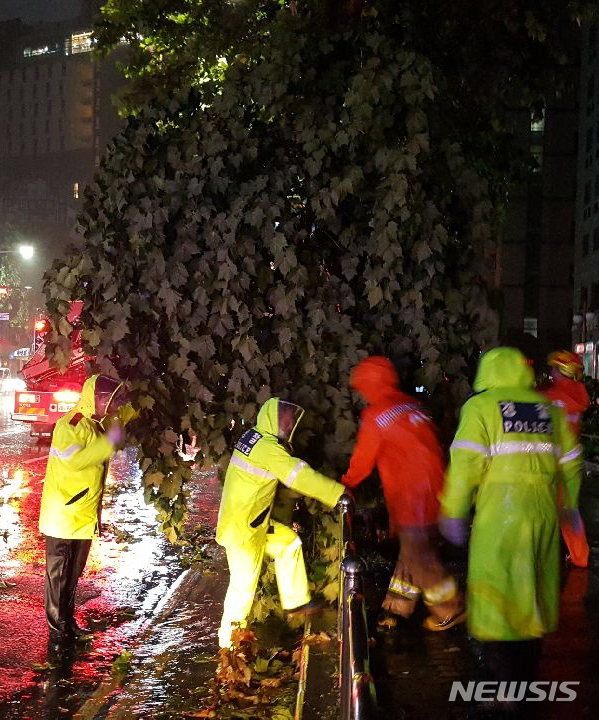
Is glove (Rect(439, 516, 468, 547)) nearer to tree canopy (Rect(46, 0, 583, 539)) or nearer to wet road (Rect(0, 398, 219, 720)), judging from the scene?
tree canopy (Rect(46, 0, 583, 539))

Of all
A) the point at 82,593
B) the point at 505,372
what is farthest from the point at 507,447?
the point at 82,593

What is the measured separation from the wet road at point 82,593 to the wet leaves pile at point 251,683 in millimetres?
857

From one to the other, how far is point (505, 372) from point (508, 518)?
2.25 ft

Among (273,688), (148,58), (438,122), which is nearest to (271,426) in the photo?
(273,688)

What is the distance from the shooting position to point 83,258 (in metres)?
6.15

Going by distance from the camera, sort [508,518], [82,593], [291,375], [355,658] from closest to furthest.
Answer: [355,658] < [508,518] < [291,375] < [82,593]

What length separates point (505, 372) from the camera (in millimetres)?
4105

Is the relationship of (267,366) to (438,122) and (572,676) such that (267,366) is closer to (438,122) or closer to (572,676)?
(438,122)

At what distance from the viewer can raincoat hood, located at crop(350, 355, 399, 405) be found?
18.8 feet

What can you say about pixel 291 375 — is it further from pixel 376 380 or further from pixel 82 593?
pixel 82 593

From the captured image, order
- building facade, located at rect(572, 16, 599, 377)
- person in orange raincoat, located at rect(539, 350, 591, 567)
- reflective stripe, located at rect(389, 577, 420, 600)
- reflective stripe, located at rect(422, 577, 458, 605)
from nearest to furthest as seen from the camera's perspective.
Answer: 1. reflective stripe, located at rect(422, 577, 458, 605)
2. reflective stripe, located at rect(389, 577, 420, 600)
3. person in orange raincoat, located at rect(539, 350, 591, 567)
4. building facade, located at rect(572, 16, 599, 377)

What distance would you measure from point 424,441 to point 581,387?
265 centimetres

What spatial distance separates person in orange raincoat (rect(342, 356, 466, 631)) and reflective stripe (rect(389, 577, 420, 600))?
0.02 metres

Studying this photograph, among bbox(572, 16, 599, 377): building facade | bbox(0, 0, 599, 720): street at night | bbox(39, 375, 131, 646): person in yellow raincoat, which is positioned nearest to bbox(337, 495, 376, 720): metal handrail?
bbox(0, 0, 599, 720): street at night
